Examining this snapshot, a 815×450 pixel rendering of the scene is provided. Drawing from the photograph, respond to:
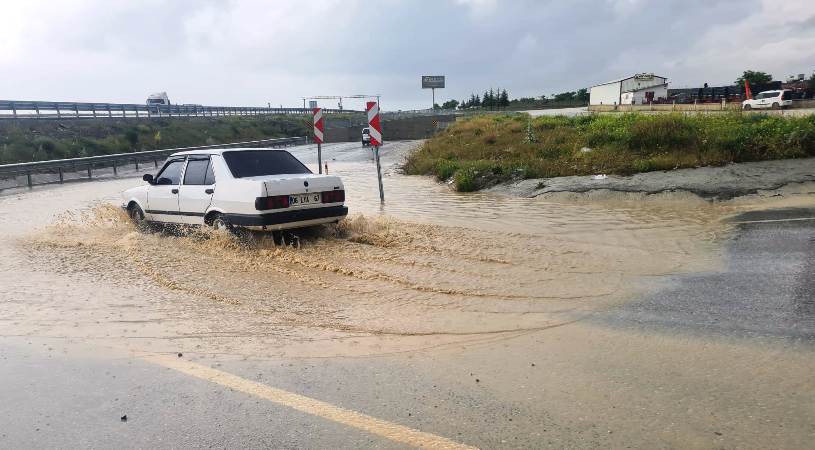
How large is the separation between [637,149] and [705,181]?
391cm

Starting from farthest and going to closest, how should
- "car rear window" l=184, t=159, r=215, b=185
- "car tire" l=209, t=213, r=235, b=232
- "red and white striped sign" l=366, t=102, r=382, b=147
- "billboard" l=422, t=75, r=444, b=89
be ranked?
"billboard" l=422, t=75, r=444, b=89, "red and white striped sign" l=366, t=102, r=382, b=147, "car rear window" l=184, t=159, r=215, b=185, "car tire" l=209, t=213, r=235, b=232

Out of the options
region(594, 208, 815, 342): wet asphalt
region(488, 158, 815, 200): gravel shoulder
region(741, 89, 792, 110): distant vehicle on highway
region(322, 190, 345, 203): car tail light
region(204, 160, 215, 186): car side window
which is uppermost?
region(741, 89, 792, 110): distant vehicle on highway

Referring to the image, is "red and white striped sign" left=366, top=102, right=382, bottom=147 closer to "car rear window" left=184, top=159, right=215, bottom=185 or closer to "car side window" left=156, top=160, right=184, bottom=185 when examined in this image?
"car side window" left=156, top=160, right=184, bottom=185

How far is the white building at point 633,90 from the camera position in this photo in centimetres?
5191

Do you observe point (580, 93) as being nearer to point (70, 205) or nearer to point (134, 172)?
point (134, 172)

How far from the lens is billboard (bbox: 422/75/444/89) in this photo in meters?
101

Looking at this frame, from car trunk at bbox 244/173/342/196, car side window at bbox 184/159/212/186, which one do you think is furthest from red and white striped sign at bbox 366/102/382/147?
car side window at bbox 184/159/212/186

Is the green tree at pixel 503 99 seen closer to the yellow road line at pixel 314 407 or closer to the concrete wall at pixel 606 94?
the concrete wall at pixel 606 94

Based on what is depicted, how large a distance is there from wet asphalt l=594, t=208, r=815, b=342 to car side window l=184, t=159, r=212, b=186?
6.40 meters

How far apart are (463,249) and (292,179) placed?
2.71 meters

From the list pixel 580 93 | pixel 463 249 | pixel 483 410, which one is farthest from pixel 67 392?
pixel 580 93

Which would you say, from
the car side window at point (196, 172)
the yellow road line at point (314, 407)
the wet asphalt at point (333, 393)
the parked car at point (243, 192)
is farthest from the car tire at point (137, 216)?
the yellow road line at point (314, 407)

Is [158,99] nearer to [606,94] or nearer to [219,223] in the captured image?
[606,94]

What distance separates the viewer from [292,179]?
8391mm
